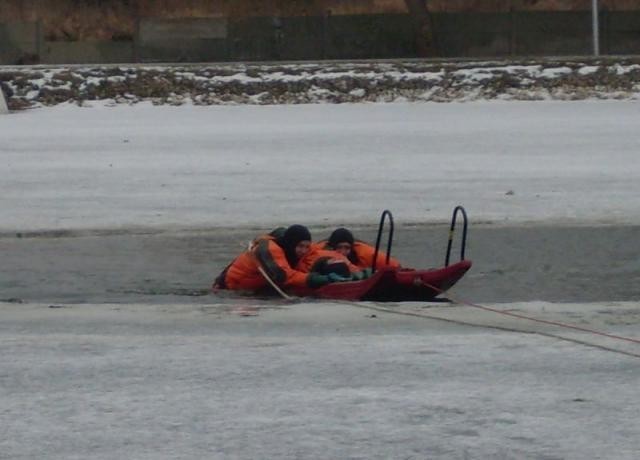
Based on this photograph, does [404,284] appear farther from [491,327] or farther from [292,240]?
[491,327]

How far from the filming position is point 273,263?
1203 centimetres

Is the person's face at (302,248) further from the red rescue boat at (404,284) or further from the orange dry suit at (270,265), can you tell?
the red rescue boat at (404,284)

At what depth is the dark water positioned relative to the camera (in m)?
12.7

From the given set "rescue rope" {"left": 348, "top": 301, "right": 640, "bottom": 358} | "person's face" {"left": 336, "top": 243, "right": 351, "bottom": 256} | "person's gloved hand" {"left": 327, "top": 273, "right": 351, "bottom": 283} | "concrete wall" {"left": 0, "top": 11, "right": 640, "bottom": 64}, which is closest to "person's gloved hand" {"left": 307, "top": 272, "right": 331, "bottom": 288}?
"person's gloved hand" {"left": 327, "top": 273, "right": 351, "bottom": 283}

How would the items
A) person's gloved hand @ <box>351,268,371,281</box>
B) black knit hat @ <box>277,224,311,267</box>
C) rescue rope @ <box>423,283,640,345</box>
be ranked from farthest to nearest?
black knit hat @ <box>277,224,311,267</box> → person's gloved hand @ <box>351,268,371,281</box> → rescue rope @ <box>423,283,640,345</box>

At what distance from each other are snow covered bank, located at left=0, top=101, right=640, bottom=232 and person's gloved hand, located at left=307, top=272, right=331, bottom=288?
479cm

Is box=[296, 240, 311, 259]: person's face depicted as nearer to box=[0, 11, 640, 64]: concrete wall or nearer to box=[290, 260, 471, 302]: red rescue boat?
box=[290, 260, 471, 302]: red rescue boat

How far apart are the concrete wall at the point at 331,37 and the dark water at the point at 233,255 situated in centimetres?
3192

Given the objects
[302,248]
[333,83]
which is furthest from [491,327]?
[333,83]

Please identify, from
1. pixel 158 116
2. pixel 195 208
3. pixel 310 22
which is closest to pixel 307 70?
pixel 158 116

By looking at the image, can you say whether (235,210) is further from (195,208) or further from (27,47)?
(27,47)

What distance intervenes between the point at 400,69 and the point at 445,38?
18.6 meters

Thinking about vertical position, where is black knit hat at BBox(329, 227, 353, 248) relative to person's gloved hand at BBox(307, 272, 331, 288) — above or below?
above

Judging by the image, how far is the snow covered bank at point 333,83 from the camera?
2884 centimetres
